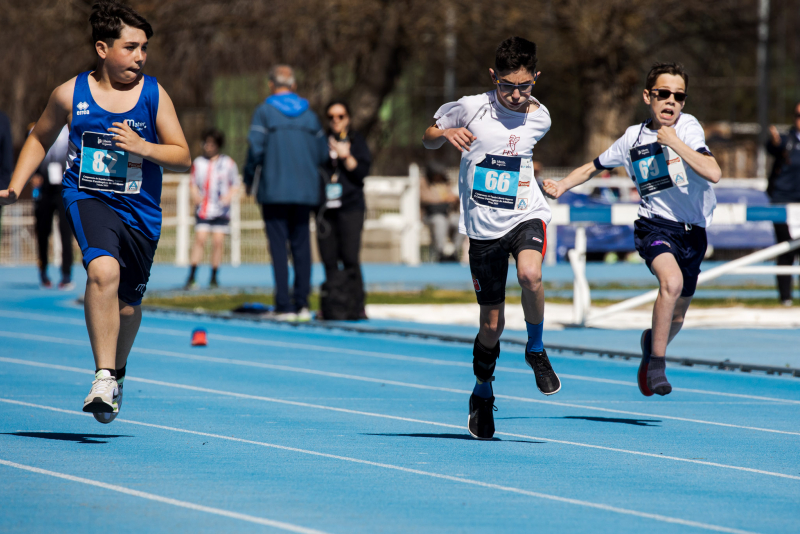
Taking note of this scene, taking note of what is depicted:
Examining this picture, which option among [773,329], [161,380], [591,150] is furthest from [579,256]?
[591,150]

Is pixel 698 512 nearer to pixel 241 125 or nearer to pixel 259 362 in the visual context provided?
pixel 259 362

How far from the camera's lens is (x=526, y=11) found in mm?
27453

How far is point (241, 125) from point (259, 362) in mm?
39652

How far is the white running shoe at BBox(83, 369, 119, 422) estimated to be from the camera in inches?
234

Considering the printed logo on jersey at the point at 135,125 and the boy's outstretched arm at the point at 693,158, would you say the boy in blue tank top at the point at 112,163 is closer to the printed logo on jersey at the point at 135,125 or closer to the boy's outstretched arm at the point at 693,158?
the printed logo on jersey at the point at 135,125

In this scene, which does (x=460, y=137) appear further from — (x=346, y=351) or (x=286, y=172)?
(x=286, y=172)

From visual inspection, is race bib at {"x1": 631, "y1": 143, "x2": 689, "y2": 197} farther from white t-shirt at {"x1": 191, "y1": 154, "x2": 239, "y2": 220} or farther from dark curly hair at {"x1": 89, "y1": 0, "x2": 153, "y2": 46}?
white t-shirt at {"x1": 191, "y1": 154, "x2": 239, "y2": 220}

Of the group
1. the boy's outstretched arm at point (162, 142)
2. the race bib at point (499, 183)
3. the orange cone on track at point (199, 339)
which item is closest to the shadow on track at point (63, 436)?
the boy's outstretched arm at point (162, 142)

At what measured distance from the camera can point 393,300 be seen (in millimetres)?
15820

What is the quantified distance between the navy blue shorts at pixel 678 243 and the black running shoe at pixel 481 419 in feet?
5.33

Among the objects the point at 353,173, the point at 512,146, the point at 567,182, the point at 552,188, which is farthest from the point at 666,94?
the point at 353,173

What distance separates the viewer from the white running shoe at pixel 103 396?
5953mm

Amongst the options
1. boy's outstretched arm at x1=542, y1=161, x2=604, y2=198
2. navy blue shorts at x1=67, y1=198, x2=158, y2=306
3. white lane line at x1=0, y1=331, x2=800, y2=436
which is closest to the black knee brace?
boy's outstretched arm at x1=542, y1=161, x2=604, y2=198

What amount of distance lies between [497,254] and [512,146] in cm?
59
